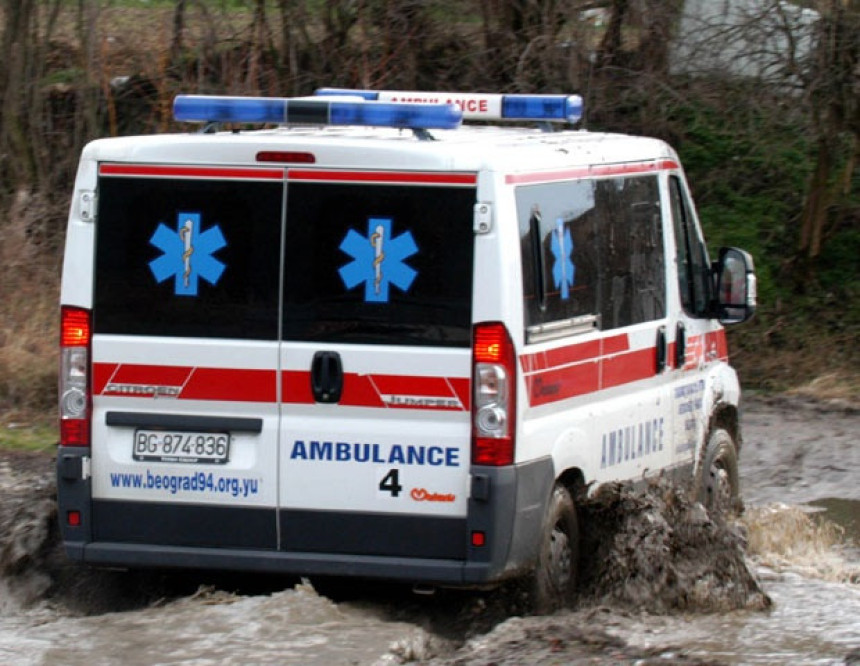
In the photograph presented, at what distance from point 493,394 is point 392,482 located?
0.53 meters

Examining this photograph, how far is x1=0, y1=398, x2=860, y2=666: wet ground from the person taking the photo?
6.15 m

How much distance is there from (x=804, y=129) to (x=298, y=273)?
32.8ft

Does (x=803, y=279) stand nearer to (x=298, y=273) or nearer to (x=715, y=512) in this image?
(x=715, y=512)

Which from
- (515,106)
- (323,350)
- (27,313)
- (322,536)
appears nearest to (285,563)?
(322,536)

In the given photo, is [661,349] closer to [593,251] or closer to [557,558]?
[593,251]

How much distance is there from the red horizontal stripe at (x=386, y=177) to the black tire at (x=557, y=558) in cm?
139

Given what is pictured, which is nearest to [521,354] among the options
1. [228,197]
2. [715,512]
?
[228,197]

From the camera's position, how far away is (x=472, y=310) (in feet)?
20.7

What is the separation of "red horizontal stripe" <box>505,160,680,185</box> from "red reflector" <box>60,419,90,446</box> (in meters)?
1.94

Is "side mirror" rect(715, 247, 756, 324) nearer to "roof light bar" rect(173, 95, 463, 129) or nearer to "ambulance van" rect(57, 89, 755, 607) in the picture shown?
"ambulance van" rect(57, 89, 755, 607)

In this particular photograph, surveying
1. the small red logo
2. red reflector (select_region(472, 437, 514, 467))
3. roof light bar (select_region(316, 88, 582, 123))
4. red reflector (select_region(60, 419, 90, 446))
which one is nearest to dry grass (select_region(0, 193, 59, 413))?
roof light bar (select_region(316, 88, 582, 123))

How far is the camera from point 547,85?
51.3 feet

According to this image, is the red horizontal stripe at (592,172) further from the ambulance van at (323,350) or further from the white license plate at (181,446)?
the white license plate at (181,446)

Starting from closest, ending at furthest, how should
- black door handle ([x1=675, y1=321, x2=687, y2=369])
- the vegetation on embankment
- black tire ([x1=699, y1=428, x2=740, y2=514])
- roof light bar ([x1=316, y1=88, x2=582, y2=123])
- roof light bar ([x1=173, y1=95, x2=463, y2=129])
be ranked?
roof light bar ([x1=173, y1=95, x2=463, y2=129])
roof light bar ([x1=316, y1=88, x2=582, y2=123])
black door handle ([x1=675, y1=321, x2=687, y2=369])
black tire ([x1=699, y1=428, x2=740, y2=514])
the vegetation on embankment
